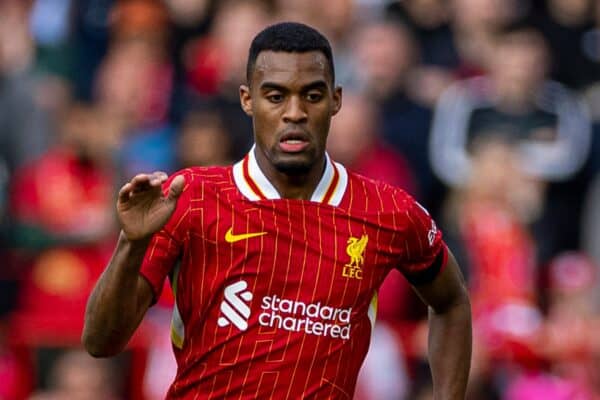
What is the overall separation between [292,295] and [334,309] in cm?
16

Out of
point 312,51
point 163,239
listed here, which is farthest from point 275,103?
point 163,239

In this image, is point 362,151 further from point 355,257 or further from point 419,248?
point 355,257

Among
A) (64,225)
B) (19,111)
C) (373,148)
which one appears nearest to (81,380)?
(64,225)

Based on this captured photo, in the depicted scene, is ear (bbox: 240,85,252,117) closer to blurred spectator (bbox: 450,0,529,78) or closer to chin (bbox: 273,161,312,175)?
chin (bbox: 273,161,312,175)

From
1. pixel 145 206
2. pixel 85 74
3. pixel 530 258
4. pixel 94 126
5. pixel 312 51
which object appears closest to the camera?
pixel 145 206

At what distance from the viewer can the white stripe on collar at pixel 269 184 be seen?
6012 millimetres

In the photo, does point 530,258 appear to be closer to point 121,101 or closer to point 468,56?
point 468,56

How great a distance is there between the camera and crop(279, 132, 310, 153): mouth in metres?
5.88

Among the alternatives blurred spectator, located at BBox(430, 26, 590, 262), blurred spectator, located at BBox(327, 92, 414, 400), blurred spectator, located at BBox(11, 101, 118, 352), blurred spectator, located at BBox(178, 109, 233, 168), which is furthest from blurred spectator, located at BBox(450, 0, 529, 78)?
blurred spectator, located at BBox(11, 101, 118, 352)

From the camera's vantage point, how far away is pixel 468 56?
1248cm

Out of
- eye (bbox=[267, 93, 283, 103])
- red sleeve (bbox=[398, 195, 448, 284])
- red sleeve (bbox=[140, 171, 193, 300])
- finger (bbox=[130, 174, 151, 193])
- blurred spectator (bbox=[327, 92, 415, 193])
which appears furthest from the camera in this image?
blurred spectator (bbox=[327, 92, 415, 193])

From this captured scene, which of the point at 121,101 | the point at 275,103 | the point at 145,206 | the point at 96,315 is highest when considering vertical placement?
the point at 121,101

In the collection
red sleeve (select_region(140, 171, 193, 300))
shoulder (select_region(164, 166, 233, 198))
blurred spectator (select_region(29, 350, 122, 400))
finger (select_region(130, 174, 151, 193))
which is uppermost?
shoulder (select_region(164, 166, 233, 198))

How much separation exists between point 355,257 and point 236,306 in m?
0.46
